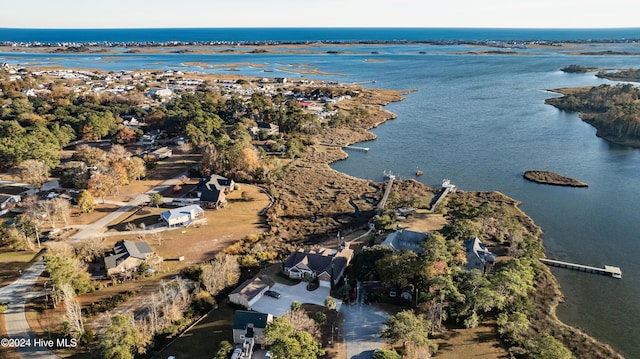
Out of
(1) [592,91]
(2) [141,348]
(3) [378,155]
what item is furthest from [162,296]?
(1) [592,91]

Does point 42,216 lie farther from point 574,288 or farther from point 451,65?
point 451,65

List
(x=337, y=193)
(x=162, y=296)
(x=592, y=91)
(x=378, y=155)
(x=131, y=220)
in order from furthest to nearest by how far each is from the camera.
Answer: (x=592, y=91)
(x=378, y=155)
(x=337, y=193)
(x=131, y=220)
(x=162, y=296)

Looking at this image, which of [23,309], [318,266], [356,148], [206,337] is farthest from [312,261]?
[356,148]

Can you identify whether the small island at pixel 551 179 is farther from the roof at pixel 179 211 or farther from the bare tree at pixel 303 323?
the roof at pixel 179 211

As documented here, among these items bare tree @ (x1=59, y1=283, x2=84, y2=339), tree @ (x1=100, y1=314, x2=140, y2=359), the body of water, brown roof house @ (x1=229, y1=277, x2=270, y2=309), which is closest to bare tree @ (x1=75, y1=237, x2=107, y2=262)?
bare tree @ (x1=59, y1=283, x2=84, y2=339)

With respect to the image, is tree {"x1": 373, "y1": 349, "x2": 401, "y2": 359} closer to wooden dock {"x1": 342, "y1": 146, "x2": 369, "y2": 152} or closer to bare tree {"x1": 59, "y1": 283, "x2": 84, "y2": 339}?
bare tree {"x1": 59, "y1": 283, "x2": 84, "y2": 339}

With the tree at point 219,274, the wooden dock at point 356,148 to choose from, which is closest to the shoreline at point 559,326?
the tree at point 219,274
